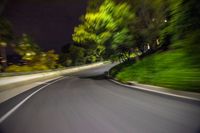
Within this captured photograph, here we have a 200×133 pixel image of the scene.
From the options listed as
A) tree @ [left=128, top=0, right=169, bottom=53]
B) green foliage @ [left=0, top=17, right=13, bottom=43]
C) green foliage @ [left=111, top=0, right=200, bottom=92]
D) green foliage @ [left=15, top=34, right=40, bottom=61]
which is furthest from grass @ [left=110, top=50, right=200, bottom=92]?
green foliage @ [left=15, top=34, right=40, bottom=61]

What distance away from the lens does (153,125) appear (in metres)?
6.43

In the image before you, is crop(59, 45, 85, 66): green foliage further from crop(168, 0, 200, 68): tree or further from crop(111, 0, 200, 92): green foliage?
crop(168, 0, 200, 68): tree

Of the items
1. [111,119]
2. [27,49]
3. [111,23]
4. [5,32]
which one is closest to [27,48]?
[27,49]

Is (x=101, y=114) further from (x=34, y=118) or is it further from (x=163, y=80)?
(x=163, y=80)

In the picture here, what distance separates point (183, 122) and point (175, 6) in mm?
8147

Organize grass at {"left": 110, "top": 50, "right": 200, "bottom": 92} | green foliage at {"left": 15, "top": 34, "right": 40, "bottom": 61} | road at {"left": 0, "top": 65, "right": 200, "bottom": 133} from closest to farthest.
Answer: road at {"left": 0, "top": 65, "right": 200, "bottom": 133} → grass at {"left": 110, "top": 50, "right": 200, "bottom": 92} → green foliage at {"left": 15, "top": 34, "right": 40, "bottom": 61}

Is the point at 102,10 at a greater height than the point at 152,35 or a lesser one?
greater

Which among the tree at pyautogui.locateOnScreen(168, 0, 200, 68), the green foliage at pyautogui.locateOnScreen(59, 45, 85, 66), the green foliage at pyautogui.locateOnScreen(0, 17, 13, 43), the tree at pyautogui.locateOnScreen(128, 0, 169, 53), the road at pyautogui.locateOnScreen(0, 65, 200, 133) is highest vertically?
the green foliage at pyautogui.locateOnScreen(0, 17, 13, 43)

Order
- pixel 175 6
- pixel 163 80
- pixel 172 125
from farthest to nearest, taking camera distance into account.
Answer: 1. pixel 163 80
2. pixel 175 6
3. pixel 172 125

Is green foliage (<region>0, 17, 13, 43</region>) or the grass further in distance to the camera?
green foliage (<region>0, 17, 13, 43</region>)

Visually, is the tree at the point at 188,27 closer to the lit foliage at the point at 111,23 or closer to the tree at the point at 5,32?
the lit foliage at the point at 111,23

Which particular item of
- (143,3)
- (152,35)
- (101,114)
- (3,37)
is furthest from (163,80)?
(3,37)

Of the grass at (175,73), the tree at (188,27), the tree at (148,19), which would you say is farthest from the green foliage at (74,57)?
the tree at (188,27)

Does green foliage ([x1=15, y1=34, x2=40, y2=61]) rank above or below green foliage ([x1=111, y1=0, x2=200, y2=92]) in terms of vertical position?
above
